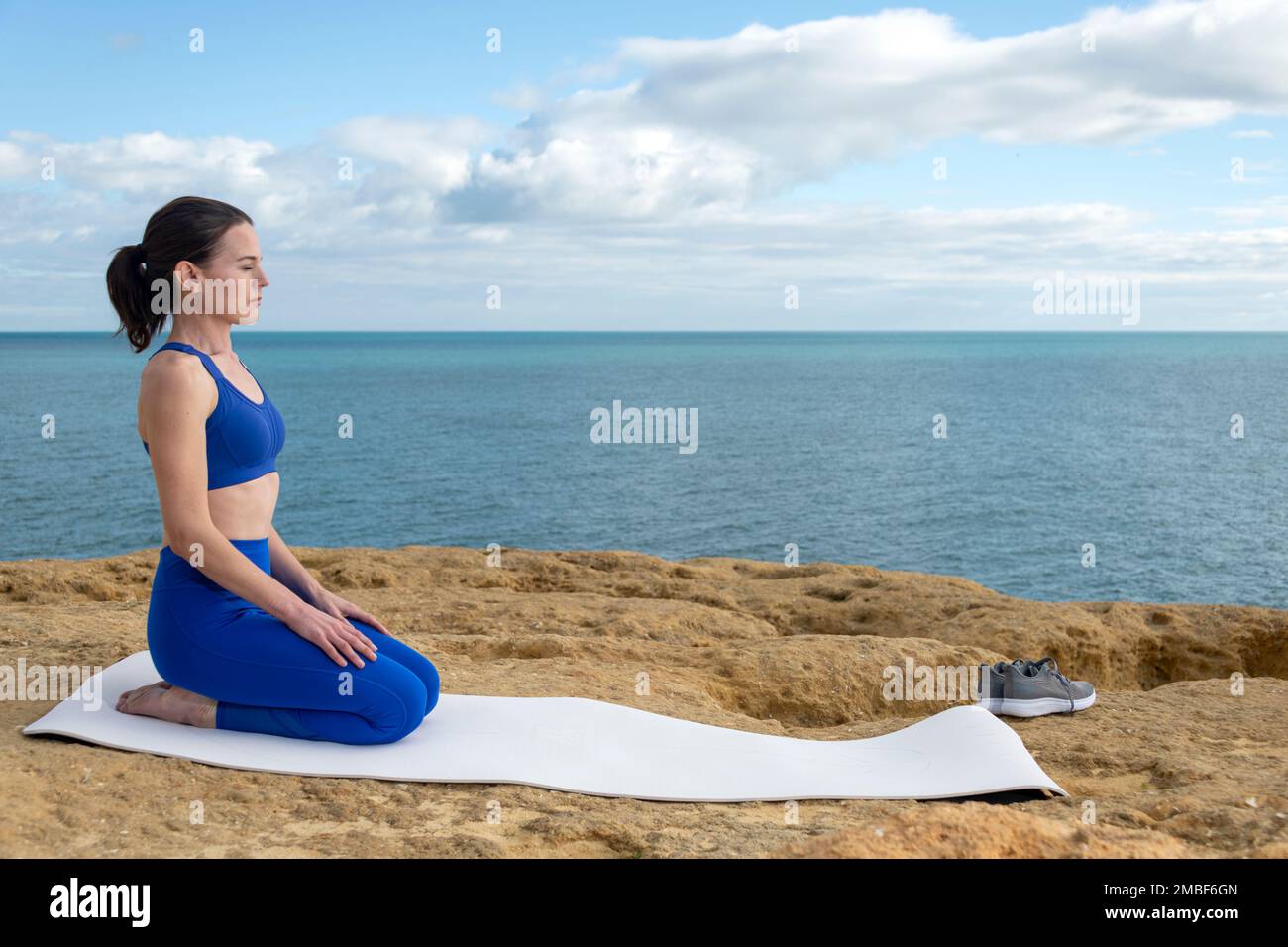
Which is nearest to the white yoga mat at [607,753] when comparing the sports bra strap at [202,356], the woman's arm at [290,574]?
the woman's arm at [290,574]

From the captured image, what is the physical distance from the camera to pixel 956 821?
3264 millimetres

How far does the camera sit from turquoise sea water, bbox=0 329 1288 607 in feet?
80.1

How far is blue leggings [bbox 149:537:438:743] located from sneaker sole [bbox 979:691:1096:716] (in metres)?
3.40

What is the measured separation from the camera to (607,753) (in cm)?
477

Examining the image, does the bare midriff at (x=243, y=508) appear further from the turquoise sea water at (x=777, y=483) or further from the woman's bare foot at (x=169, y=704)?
the turquoise sea water at (x=777, y=483)

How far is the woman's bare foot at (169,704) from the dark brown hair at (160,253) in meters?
1.54

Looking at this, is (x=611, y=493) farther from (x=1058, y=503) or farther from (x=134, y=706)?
(x=134, y=706)

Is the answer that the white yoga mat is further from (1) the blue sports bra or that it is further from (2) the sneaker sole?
(1) the blue sports bra

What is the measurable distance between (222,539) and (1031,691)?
14.7 ft

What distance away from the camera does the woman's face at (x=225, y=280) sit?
177 inches

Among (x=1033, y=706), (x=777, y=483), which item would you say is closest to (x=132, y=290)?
(x=1033, y=706)

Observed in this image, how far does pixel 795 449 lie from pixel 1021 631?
33.6m

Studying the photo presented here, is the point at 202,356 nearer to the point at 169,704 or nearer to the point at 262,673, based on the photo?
the point at 262,673
